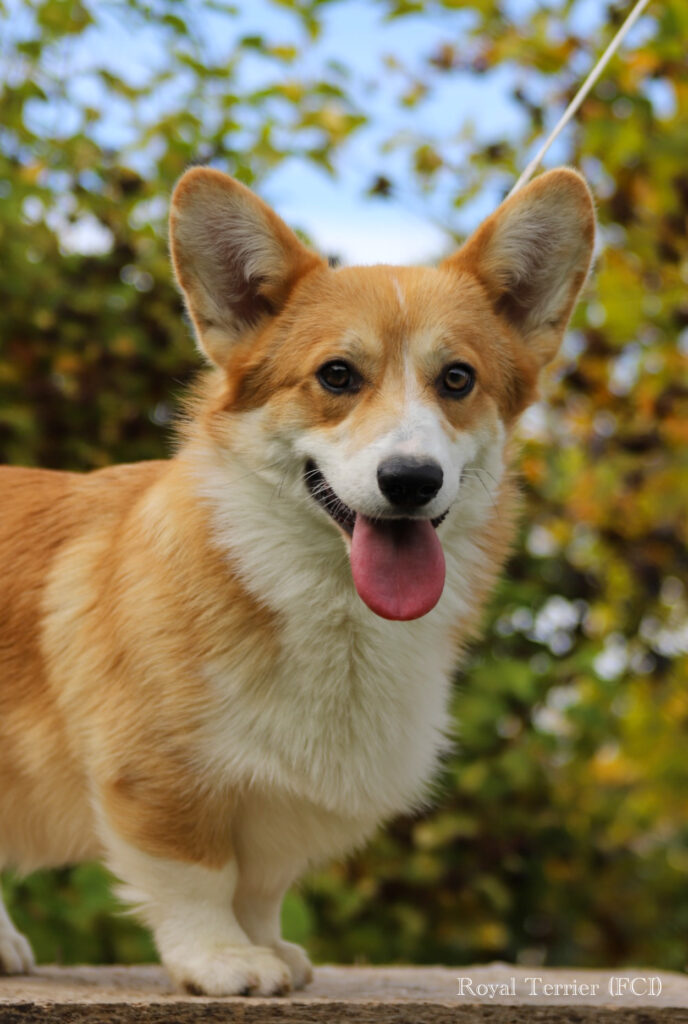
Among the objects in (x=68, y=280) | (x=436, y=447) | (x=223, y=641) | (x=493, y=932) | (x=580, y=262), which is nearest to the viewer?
(x=436, y=447)

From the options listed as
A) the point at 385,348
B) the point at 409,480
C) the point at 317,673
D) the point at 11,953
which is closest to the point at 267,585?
the point at 317,673

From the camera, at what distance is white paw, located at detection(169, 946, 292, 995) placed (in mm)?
3104

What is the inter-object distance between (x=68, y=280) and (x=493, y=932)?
341cm

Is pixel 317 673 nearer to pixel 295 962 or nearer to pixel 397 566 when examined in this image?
pixel 397 566

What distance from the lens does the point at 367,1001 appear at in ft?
9.62

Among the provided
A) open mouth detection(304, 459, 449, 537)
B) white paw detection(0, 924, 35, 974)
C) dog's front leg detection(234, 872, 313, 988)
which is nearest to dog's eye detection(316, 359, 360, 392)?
open mouth detection(304, 459, 449, 537)

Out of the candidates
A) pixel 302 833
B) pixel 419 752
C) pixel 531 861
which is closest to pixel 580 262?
pixel 419 752

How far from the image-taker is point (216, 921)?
326 cm

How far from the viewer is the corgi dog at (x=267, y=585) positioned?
3.17 metres

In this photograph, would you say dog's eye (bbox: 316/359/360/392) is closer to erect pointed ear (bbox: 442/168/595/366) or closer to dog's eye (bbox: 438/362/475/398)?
dog's eye (bbox: 438/362/475/398)

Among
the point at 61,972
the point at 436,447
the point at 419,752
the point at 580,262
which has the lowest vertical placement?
the point at 61,972

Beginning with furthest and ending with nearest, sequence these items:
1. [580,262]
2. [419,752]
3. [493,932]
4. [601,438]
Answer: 1. [601,438]
2. [493,932]
3. [580,262]
4. [419,752]

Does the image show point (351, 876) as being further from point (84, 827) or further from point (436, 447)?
point (436, 447)

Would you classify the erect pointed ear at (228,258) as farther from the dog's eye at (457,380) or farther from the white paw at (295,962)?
the white paw at (295,962)
